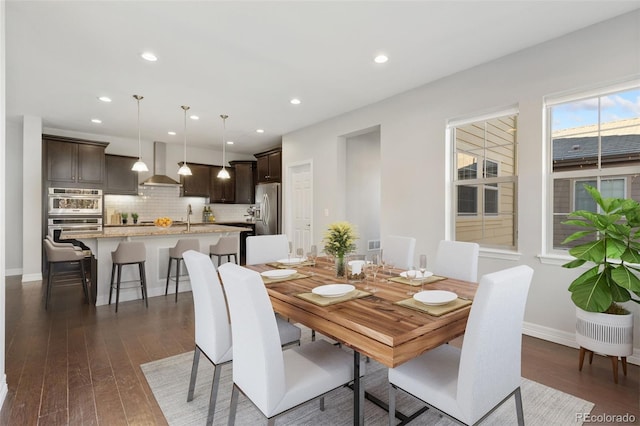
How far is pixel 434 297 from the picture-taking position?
5.72 feet

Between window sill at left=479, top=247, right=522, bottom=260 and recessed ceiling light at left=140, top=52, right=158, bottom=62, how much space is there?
156 inches

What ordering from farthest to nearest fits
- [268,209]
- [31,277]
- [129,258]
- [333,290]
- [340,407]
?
[268,209] → [31,277] → [129,258] → [340,407] → [333,290]

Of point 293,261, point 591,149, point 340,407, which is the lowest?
point 340,407

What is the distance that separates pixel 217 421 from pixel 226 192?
654cm

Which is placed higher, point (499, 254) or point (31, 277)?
point (499, 254)

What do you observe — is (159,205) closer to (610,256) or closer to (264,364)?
(264,364)

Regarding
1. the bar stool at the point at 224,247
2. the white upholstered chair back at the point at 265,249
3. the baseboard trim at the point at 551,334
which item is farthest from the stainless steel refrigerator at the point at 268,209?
the baseboard trim at the point at 551,334

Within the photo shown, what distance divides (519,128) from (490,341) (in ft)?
8.63

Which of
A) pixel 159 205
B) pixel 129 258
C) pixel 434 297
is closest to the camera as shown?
pixel 434 297

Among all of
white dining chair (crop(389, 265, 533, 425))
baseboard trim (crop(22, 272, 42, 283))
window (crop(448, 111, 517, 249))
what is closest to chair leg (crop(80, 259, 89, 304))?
baseboard trim (crop(22, 272, 42, 283))

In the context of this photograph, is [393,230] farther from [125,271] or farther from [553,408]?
[125,271]

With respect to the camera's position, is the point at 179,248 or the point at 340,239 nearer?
the point at 340,239

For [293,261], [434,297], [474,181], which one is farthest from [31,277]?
[474,181]

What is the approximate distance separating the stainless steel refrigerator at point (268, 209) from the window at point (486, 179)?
3.86 metres
